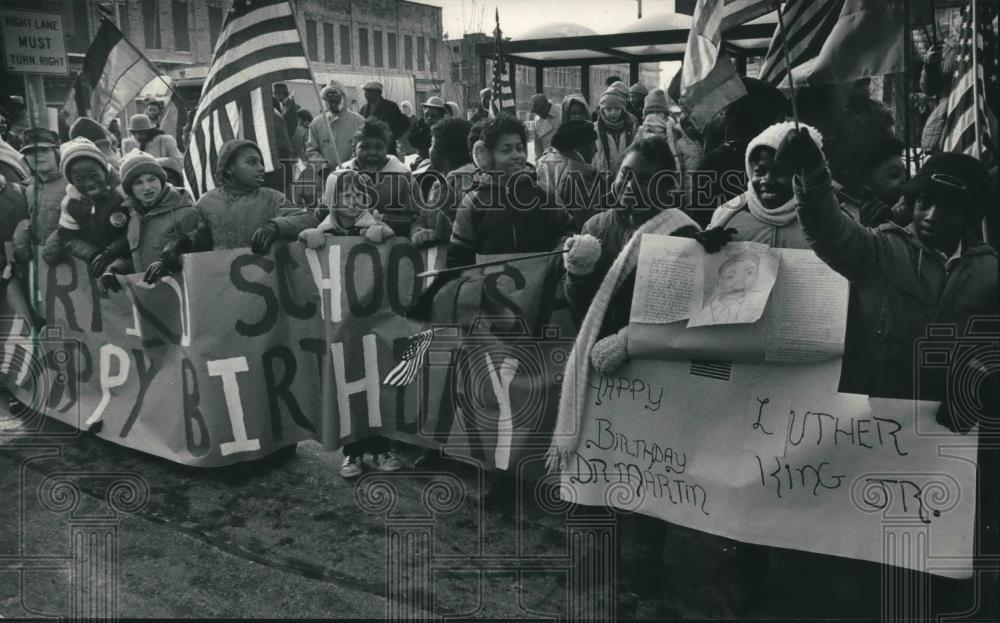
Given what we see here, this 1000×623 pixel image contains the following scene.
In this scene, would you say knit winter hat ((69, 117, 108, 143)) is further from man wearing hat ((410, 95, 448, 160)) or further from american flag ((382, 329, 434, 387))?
american flag ((382, 329, 434, 387))

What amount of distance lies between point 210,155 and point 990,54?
443 cm

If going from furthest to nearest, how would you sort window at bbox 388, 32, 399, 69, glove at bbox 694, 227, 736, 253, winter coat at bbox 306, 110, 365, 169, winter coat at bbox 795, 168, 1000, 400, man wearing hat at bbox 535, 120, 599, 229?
1. window at bbox 388, 32, 399, 69
2. winter coat at bbox 306, 110, 365, 169
3. man wearing hat at bbox 535, 120, 599, 229
4. glove at bbox 694, 227, 736, 253
5. winter coat at bbox 795, 168, 1000, 400

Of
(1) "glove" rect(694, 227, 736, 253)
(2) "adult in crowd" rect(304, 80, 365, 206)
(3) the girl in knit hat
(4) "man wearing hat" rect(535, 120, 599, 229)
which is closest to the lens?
(1) "glove" rect(694, 227, 736, 253)

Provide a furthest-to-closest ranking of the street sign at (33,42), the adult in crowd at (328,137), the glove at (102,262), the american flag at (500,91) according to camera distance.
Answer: the american flag at (500,91) → the adult in crowd at (328,137) → the street sign at (33,42) → the glove at (102,262)

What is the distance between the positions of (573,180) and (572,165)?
7.8 inches

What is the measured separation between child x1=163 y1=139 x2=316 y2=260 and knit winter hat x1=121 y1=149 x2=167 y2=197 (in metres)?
0.36

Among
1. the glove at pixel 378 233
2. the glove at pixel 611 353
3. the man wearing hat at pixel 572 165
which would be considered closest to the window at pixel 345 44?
the man wearing hat at pixel 572 165

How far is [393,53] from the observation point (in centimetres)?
4750

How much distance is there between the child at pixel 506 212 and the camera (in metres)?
4.51

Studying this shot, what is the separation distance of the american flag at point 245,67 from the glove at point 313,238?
1.06 metres

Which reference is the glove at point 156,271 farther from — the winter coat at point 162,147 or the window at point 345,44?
the window at point 345,44

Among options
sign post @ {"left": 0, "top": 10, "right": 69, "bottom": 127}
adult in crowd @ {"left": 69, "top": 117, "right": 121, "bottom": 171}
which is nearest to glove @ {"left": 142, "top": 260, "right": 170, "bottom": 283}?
sign post @ {"left": 0, "top": 10, "right": 69, "bottom": 127}

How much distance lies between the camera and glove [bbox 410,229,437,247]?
486cm

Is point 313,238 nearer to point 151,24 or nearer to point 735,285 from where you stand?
point 735,285
